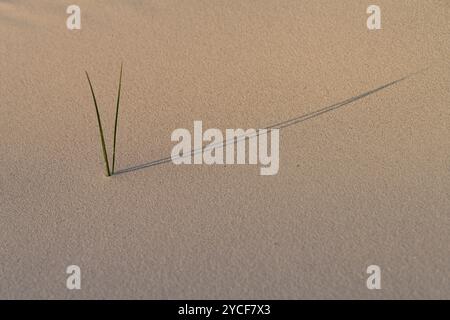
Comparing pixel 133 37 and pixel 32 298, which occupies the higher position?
pixel 133 37

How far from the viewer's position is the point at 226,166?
2623 millimetres

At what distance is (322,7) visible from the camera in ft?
11.0

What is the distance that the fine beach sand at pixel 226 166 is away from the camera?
7.22 ft

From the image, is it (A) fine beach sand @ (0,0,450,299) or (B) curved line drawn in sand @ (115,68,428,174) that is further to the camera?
(B) curved line drawn in sand @ (115,68,428,174)

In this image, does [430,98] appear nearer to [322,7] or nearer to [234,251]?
[322,7]

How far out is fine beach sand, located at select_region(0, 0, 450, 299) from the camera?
220cm

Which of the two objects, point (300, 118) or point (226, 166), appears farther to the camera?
point (300, 118)

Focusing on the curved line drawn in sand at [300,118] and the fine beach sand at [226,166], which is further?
the curved line drawn in sand at [300,118]

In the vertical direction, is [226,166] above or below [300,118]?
below

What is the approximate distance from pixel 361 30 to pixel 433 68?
→ 1.24 ft
